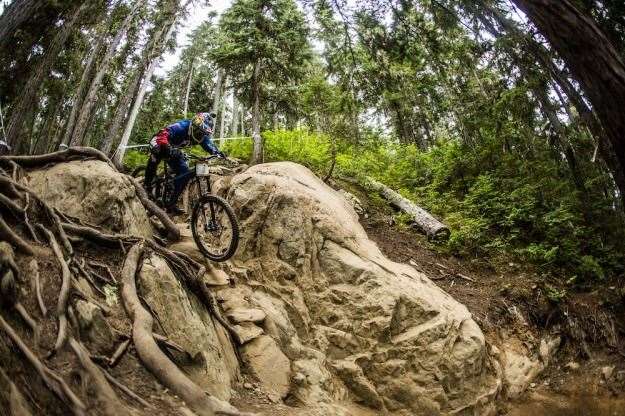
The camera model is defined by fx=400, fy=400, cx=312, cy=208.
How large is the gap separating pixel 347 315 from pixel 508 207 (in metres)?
6.67

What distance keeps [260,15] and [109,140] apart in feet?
24.6

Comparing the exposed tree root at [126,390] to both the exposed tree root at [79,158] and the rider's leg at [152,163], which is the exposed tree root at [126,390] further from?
the rider's leg at [152,163]

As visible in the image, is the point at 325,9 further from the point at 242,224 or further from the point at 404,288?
the point at 404,288

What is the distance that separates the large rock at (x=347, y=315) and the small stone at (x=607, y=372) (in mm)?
2246

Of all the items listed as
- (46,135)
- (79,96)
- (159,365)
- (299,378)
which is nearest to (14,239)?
(159,365)

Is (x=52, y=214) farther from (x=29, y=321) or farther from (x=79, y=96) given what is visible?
(x=79, y=96)

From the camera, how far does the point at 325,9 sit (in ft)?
23.0

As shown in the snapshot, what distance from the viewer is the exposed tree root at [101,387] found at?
265 cm

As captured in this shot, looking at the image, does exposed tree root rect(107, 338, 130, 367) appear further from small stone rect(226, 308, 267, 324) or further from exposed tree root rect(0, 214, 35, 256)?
small stone rect(226, 308, 267, 324)

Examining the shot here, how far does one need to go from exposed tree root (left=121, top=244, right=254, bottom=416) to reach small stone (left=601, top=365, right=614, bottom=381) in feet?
23.9

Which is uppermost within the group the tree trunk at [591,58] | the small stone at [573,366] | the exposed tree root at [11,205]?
the exposed tree root at [11,205]

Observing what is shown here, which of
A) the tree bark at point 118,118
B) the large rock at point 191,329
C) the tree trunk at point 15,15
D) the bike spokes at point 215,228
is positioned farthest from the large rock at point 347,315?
the tree bark at point 118,118

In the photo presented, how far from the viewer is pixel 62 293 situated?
3.48 metres

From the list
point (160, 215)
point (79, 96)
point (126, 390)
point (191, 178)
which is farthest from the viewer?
point (79, 96)
